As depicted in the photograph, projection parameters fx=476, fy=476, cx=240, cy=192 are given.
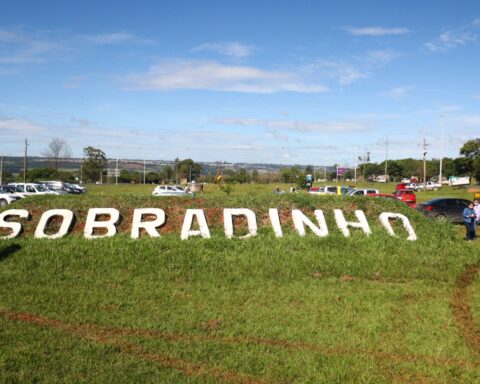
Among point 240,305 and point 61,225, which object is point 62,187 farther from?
point 240,305

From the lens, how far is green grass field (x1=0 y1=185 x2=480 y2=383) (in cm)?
584

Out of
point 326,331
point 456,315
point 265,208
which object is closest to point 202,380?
point 326,331

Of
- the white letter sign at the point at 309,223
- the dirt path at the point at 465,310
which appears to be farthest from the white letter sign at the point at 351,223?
the dirt path at the point at 465,310

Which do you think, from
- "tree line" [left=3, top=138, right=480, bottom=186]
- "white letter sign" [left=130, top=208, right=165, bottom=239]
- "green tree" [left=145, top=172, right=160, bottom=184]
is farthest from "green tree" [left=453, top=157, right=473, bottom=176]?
"white letter sign" [left=130, top=208, right=165, bottom=239]

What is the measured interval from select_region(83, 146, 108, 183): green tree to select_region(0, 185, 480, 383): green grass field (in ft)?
238

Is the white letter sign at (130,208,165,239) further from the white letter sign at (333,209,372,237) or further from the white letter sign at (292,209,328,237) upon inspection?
the white letter sign at (333,209,372,237)

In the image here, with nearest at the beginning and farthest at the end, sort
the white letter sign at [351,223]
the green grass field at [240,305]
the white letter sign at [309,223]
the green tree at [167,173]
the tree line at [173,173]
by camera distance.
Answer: the green grass field at [240,305]
the white letter sign at [309,223]
the white letter sign at [351,223]
the tree line at [173,173]
the green tree at [167,173]

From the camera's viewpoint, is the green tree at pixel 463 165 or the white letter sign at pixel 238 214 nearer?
the white letter sign at pixel 238 214

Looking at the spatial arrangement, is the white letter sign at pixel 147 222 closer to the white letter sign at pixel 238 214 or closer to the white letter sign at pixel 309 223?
the white letter sign at pixel 238 214

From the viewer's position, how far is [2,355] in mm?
5863

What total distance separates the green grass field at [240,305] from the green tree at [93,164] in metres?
72.5

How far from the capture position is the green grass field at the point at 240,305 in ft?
19.2

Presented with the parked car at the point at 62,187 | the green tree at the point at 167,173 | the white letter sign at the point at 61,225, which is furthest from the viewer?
the green tree at the point at 167,173

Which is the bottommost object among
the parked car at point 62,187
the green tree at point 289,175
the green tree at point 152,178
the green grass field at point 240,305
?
the green grass field at point 240,305
